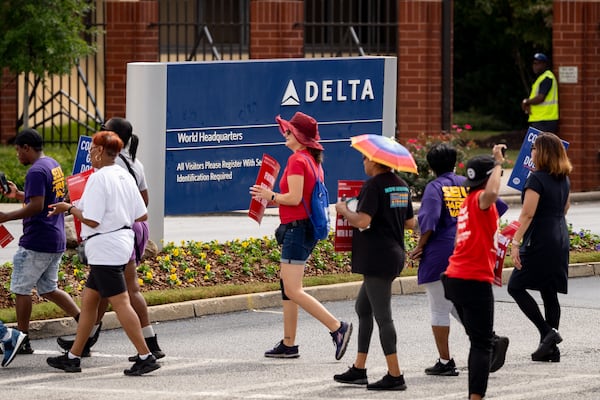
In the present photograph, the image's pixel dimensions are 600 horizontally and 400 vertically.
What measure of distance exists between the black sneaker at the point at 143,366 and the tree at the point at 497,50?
79.3 ft

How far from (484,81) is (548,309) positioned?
31.2 m

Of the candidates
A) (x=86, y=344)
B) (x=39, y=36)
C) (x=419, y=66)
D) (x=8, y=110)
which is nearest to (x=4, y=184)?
(x=86, y=344)

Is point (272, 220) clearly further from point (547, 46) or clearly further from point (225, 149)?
point (547, 46)

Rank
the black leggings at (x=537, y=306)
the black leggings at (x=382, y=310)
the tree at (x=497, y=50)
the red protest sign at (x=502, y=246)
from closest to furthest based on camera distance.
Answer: the black leggings at (x=382, y=310) < the red protest sign at (x=502, y=246) < the black leggings at (x=537, y=306) < the tree at (x=497, y=50)

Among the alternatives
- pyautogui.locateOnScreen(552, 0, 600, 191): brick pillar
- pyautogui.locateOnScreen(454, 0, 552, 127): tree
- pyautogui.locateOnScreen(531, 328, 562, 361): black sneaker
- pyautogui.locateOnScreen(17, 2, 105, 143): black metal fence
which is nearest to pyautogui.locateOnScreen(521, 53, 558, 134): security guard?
pyautogui.locateOnScreen(552, 0, 600, 191): brick pillar

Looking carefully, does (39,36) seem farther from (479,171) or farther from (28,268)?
(479,171)

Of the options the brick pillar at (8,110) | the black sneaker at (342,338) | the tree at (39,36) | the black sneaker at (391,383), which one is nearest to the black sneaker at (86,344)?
the black sneaker at (342,338)

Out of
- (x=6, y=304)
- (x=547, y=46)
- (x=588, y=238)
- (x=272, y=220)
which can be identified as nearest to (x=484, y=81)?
(x=547, y=46)

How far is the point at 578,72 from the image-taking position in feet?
76.5

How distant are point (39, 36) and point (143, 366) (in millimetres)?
13964

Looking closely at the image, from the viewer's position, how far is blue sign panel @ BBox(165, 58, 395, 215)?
1466cm

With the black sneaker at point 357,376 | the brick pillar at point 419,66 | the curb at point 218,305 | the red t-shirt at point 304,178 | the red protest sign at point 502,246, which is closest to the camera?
the black sneaker at point 357,376

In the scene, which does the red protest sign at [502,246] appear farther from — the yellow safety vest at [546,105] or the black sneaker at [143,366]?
the yellow safety vest at [546,105]

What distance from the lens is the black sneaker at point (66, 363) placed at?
1011cm
